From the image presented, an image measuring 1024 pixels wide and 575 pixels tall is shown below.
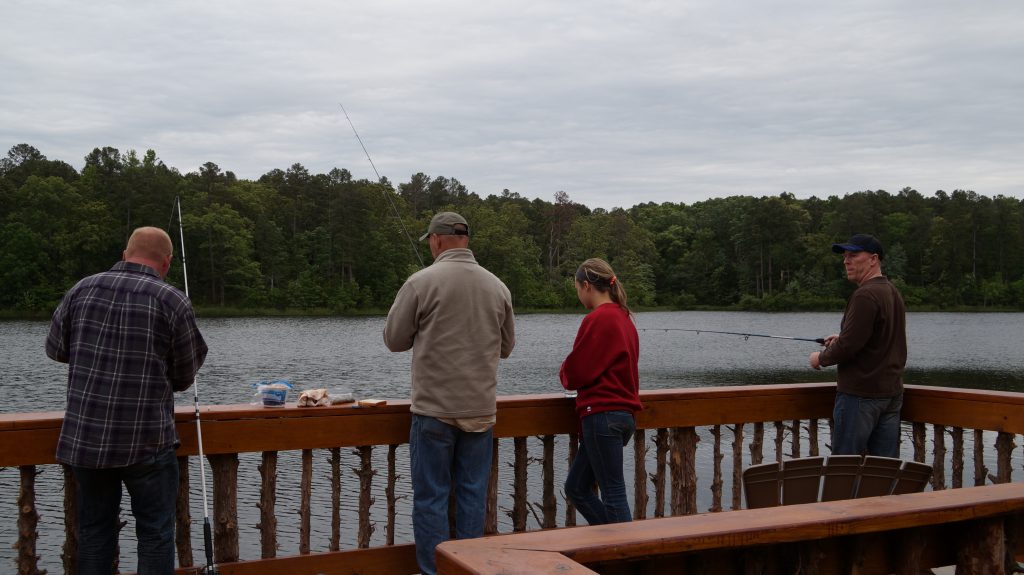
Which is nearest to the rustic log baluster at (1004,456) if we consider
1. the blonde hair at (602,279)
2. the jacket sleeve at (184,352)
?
the blonde hair at (602,279)

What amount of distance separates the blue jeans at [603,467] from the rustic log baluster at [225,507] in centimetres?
146

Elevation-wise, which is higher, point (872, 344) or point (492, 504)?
point (872, 344)

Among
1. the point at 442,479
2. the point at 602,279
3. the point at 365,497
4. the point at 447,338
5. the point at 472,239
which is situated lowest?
the point at 365,497

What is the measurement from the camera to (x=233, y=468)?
11.0 feet

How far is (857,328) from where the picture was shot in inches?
Answer: 160

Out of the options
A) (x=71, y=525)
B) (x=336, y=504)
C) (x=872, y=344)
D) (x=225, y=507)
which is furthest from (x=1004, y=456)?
(x=71, y=525)

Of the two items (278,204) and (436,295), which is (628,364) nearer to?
(436,295)

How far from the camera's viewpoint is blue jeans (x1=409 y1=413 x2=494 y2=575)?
11.0 feet

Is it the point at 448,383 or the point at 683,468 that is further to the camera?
the point at 683,468

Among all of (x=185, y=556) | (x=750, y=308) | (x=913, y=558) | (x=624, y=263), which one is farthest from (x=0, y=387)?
(x=750, y=308)

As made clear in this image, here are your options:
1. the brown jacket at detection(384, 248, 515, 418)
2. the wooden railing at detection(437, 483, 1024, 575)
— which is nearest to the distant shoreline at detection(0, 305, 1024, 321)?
the brown jacket at detection(384, 248, 515, 418)

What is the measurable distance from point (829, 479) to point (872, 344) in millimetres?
1442

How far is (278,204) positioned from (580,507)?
274ft

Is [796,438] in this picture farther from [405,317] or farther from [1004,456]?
[405,317]
